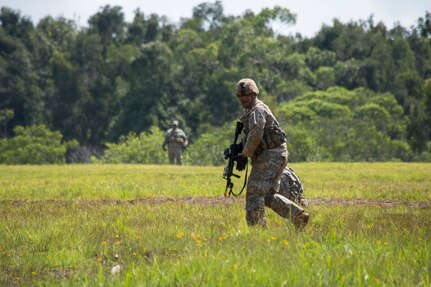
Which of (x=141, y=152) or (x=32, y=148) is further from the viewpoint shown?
(x=32, y=148)

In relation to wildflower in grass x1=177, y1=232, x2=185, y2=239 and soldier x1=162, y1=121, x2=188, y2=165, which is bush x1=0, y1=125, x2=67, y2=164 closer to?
soldier x1=162, y1=121, x2=188, y2=165

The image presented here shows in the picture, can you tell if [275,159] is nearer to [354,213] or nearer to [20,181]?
[354,213]

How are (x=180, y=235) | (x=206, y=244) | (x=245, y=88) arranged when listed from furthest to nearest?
(x=245, y=88) → (x=180, y=235) → (x=206, y=244)

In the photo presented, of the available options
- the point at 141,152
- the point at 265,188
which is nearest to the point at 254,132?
the point at 265,188

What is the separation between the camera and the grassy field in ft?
23.8

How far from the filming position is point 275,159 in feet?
35.3

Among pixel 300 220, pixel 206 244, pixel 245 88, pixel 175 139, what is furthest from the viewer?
pixel 175 139

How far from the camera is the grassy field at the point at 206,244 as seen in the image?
7242mm

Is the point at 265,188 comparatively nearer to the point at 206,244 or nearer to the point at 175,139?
the point at 206,244

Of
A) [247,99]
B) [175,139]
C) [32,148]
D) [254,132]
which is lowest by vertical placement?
[32,148]

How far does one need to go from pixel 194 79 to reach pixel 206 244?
78942mm

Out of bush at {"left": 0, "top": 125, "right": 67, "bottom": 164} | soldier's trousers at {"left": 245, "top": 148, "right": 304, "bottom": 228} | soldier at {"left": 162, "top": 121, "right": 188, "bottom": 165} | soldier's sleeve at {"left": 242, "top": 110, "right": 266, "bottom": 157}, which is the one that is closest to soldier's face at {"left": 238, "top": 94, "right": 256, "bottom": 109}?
soldier's sleeve at {"left": 242, "top": 110, "right": 266, "bottom": 157}

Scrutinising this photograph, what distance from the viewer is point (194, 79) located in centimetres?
8775

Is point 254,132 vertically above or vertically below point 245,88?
below
